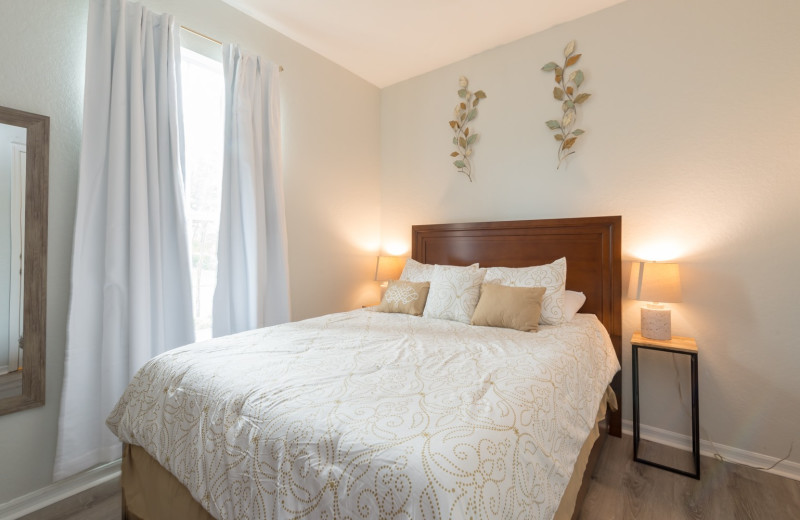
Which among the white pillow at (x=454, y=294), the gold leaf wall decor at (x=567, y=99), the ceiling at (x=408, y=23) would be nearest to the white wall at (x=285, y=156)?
the ceiling at (x=408, y=23)

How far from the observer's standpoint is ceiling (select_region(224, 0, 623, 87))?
7.91 feet

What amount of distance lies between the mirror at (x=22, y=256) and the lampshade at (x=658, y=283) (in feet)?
10.4

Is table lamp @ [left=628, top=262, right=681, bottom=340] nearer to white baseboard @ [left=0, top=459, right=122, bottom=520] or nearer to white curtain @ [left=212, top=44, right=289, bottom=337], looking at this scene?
white curtain @ [left=212, top=44, right=289, bottom=337]

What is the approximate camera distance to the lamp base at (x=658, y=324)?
2062 mm

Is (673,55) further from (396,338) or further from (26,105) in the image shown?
(26,105)

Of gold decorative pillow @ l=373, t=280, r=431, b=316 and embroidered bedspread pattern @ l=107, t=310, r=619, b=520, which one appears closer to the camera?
embroidered bedspread pattern @ l=107, t=310, r=619, b=520

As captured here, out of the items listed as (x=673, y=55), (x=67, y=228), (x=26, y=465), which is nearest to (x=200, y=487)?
(x=26, y=465)

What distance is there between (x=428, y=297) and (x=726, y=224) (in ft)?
5.93

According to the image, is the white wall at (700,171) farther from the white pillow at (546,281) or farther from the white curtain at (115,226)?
the white curtain at (115,226)

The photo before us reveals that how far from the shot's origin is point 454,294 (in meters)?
2.30

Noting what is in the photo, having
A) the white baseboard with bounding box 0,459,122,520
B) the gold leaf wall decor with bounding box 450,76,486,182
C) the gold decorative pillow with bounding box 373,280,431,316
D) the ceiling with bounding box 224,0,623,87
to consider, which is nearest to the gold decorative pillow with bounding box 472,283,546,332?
the gold decorative pillow with bounding box 373,280,431,316

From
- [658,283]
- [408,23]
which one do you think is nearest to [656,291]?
[658,283]

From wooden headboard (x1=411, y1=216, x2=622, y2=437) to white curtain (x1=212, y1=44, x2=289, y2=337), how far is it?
1496 mm

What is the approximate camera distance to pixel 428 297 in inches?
95.9
